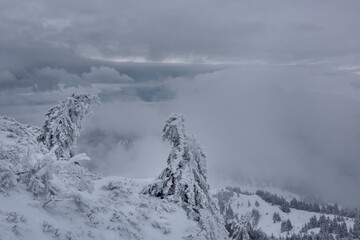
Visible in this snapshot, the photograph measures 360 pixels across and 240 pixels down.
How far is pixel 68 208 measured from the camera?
8.86 meters

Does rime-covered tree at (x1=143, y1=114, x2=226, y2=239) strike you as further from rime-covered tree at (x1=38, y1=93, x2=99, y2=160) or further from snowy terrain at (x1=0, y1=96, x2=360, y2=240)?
rime-covered tree at (x1=38, y1=93, x2=99, y2=160)

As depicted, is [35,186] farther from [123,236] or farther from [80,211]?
[123,236]

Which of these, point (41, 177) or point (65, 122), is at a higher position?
point (65, 122)

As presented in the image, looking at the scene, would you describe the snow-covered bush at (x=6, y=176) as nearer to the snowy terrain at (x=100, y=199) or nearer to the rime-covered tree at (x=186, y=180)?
the snowy terrain at (x=100, y=199)

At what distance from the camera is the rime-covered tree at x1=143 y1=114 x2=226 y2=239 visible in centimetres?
1318

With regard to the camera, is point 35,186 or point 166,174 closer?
point 35,186

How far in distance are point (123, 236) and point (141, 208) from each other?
2.46 meters

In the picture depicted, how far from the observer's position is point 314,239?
541 feet

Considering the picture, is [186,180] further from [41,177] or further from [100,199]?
[41,177]

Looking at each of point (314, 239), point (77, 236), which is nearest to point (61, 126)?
point (77, 236)

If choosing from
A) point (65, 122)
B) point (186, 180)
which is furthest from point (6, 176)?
point (65, 122)

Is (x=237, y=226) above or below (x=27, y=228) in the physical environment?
below

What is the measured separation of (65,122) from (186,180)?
9.81 metres

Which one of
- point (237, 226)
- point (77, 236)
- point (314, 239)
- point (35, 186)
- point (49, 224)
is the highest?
point (35, 186)
